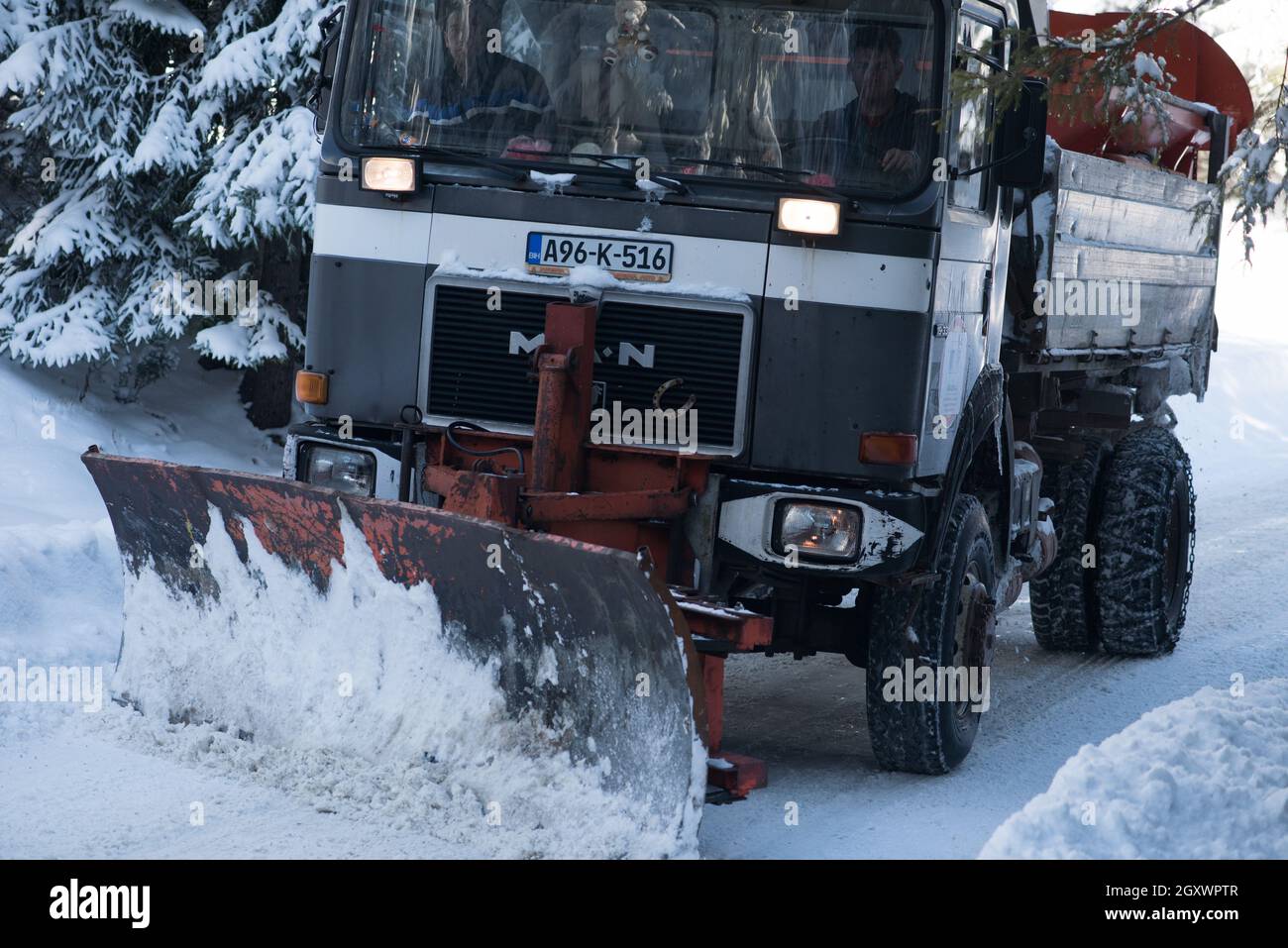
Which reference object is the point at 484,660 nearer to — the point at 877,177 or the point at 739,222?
the point at 739,222

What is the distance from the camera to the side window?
17.2ft

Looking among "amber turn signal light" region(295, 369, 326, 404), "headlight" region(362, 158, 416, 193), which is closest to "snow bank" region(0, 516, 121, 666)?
"amber turn signal light" region(295, 369, 326, 404)

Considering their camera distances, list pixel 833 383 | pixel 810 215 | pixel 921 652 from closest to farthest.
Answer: pixel 810 215, pixel 833 383, pixel 921 652

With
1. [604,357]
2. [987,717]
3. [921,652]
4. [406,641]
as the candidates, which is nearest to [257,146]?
[604,357]

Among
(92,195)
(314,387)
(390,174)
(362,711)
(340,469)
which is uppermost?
(390,174)

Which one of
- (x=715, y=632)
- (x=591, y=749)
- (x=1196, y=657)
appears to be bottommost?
(x=1196, y=657)

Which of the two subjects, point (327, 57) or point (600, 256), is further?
point (327, 57)

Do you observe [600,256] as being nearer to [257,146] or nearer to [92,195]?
[257,146]

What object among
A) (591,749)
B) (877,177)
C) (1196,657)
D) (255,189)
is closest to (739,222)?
(877,177)

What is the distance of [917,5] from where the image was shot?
5.11 m

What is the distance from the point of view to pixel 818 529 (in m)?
5.07

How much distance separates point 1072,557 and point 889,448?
3.30 m

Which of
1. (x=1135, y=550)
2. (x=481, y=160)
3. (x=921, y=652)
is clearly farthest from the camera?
(x=1135, y=550)

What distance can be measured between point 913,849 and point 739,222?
6.86ft
